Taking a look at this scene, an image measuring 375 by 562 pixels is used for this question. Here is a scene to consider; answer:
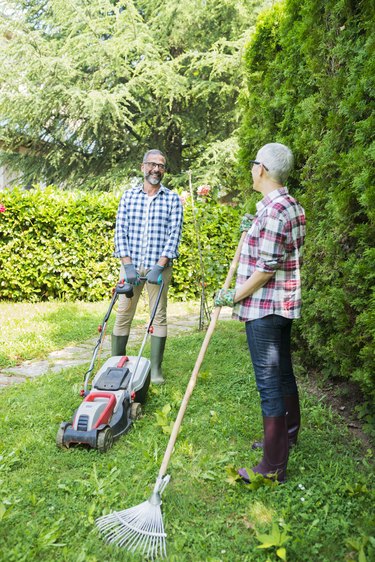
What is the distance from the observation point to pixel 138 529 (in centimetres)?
244

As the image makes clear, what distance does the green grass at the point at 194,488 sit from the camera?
240cm

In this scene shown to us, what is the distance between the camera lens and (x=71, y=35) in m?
14.6

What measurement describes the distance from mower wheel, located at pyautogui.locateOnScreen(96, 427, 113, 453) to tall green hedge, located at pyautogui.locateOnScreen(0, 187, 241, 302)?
5.01 metres

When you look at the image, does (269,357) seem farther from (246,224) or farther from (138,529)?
(138,529)

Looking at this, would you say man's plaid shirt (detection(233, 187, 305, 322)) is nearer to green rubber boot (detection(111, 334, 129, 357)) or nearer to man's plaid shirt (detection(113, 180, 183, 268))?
man's plaid shirt (detection(113, 180, 183, 268))

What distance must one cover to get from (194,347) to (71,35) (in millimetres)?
12123

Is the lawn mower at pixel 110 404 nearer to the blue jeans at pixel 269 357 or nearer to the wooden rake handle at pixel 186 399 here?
the wooden rake handle at pixel 186 399

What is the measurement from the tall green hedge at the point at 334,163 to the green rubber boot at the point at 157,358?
4.03 feet

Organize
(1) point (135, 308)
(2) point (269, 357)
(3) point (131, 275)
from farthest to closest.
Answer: (1) point (135, 308) → (3) point (131, 275) → (2) point (269, 357)

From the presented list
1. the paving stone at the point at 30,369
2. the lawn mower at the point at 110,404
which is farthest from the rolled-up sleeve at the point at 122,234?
the paving stone at the point at 30,369

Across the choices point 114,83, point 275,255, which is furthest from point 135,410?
point 114,83

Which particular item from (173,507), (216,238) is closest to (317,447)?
(173,507)

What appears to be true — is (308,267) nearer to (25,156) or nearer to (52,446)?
(52,446)

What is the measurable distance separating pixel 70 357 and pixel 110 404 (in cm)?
248
